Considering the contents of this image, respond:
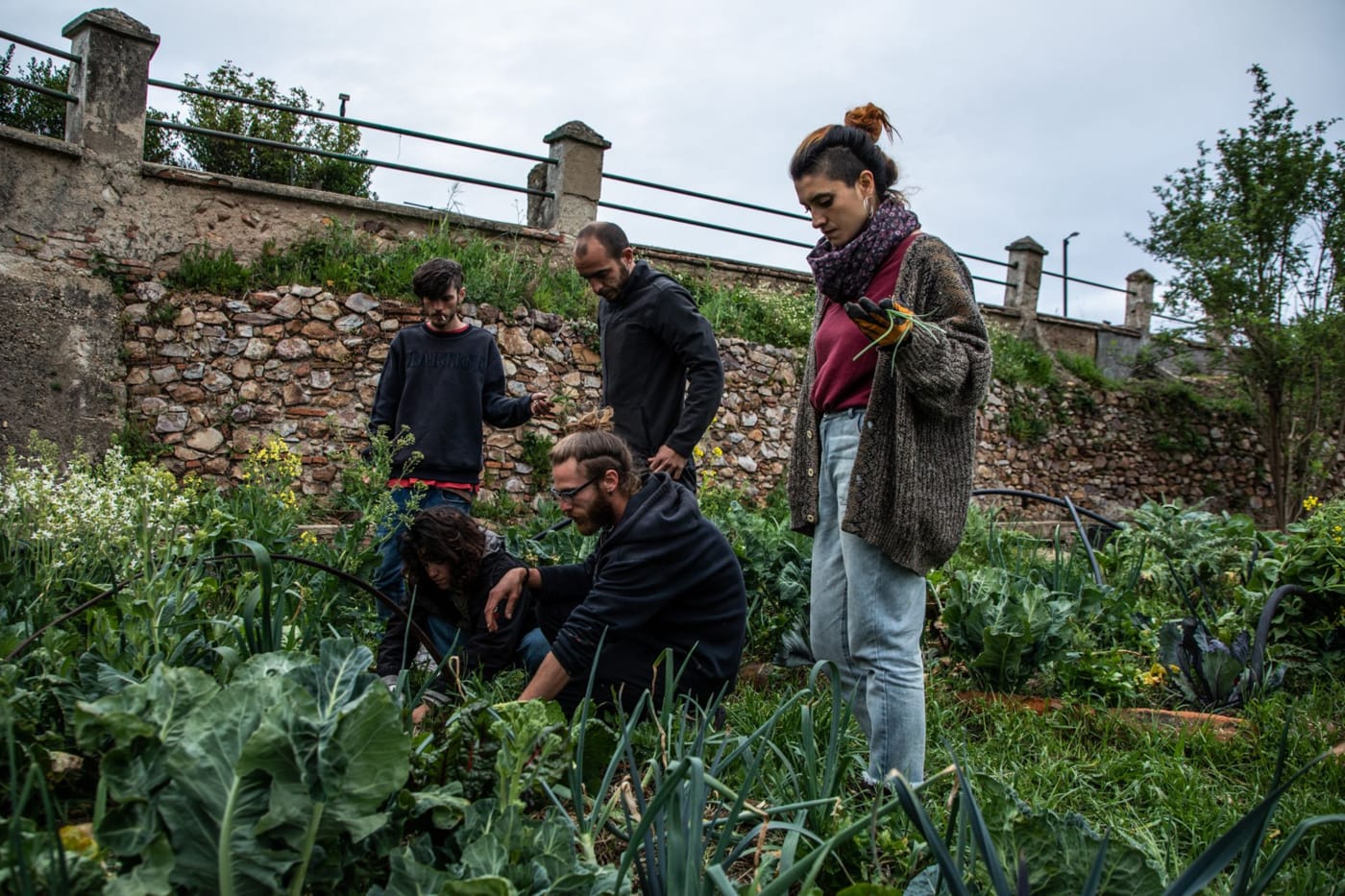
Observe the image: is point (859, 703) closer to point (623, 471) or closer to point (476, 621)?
point (623, 471)

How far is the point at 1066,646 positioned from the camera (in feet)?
10.9

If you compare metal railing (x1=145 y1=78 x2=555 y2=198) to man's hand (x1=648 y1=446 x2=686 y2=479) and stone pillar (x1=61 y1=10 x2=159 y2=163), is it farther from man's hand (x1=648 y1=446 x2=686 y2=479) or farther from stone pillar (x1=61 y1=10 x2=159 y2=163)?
man's hand (x1=648 y1=446 x2=686 y2=479)

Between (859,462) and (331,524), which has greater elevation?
(859,462)

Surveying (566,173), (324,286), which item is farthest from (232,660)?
(566,173)

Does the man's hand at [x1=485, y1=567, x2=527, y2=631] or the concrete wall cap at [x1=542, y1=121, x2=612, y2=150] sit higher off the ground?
the concrete wall cap at [x1=542, y1=121, x2=612, y2=150]

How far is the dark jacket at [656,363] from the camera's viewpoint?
11.4 ft

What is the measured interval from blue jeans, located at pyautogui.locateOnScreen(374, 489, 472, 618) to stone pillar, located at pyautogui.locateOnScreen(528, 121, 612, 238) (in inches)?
220

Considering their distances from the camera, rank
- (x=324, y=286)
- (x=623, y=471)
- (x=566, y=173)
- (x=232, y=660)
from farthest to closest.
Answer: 1. (x=566, y=173)
2. (x=324, y=286)
3. (x=623, y=471)
4. (x=232, y=660)

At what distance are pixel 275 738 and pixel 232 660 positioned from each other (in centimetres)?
44

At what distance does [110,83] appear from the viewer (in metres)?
6.86

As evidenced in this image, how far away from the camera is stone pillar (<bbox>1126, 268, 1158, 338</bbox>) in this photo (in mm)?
15141

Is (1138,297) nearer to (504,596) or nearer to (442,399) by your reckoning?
(442,399)

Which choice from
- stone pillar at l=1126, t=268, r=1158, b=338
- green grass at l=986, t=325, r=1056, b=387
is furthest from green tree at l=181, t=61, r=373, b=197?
stone pillar at l=1126, t=268, r=1158, b=338

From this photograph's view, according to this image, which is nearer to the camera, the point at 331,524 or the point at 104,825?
the point at 104,825
